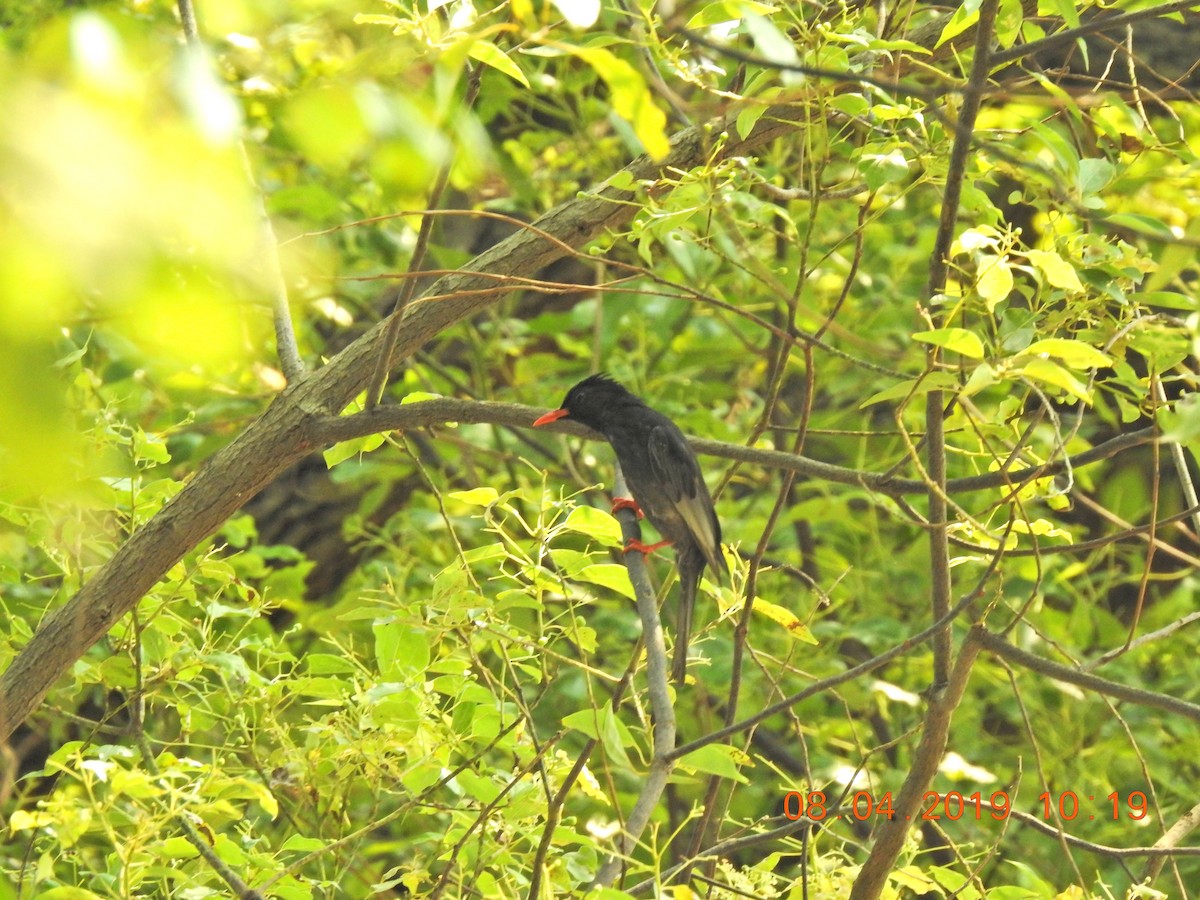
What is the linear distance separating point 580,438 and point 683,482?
428 millimetres

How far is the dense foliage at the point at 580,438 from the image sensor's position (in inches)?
27.2

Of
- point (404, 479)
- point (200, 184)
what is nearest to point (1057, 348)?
point (200, 184)

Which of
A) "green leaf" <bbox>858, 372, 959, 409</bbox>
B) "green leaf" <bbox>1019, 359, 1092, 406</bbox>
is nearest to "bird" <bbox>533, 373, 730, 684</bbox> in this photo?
"green leaf" <bbox>858, 372, 959, 409</bbox>

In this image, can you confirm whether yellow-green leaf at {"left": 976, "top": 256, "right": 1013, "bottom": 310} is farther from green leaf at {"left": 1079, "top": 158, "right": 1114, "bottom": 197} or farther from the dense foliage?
green leaf at {"left": 1079, "top": 158, "right": 1114, "bottom": 197}

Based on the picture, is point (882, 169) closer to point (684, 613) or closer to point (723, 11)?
point (723, 11)

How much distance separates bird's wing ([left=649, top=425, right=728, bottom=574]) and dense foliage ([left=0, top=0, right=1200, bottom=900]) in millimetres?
343

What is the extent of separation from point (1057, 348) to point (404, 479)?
3.55m

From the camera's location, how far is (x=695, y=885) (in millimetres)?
2645

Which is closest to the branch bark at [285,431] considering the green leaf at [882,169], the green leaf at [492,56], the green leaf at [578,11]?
the green leaf at [882,169]

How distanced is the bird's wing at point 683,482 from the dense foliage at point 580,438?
1.12 feet

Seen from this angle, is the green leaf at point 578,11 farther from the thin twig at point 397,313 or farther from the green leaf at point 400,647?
the green leaf at point 400,647

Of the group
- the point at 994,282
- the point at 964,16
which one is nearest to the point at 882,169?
the point at 964,16

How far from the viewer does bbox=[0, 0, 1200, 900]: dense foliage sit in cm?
69

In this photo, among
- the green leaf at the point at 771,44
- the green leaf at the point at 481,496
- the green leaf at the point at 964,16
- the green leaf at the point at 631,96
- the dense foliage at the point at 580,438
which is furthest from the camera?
the green leaf at the point at 481,496
